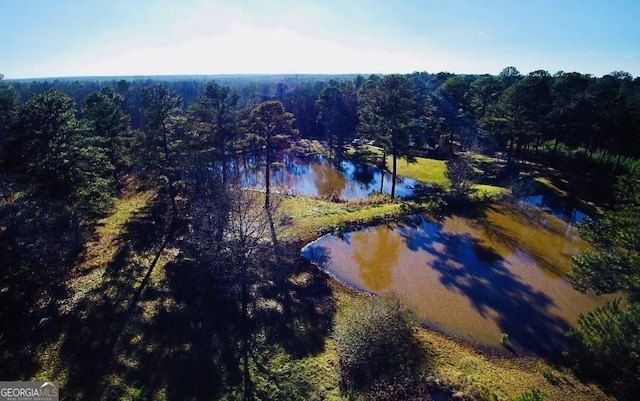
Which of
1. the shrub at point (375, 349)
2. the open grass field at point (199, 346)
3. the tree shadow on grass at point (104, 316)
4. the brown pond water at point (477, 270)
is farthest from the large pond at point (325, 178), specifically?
the shrub at point (375, 349)

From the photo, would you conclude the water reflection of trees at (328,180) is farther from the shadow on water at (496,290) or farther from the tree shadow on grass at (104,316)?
the tree shadow on grass at (104,316)

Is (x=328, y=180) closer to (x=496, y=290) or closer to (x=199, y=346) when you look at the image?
(x=496, y=290)

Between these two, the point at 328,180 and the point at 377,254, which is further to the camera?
the point at 328,180

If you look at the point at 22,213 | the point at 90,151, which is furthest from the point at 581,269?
the point at 90,151

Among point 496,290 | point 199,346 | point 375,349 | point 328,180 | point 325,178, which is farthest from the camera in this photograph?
point 325,178

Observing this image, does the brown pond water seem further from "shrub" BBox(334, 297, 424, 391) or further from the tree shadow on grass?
the tree shadow on grass

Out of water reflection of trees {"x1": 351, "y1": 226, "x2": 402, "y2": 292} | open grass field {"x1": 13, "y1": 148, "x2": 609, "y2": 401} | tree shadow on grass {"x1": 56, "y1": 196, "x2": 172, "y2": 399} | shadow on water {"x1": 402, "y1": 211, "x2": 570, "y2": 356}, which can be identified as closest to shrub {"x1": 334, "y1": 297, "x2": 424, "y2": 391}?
open grass field {"x1": 13, "y1": 148, "x2": 609, "y2": 401}

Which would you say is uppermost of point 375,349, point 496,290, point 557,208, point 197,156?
point 197,156

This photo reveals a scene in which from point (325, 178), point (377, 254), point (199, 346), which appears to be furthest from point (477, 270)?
point (325, 178)
